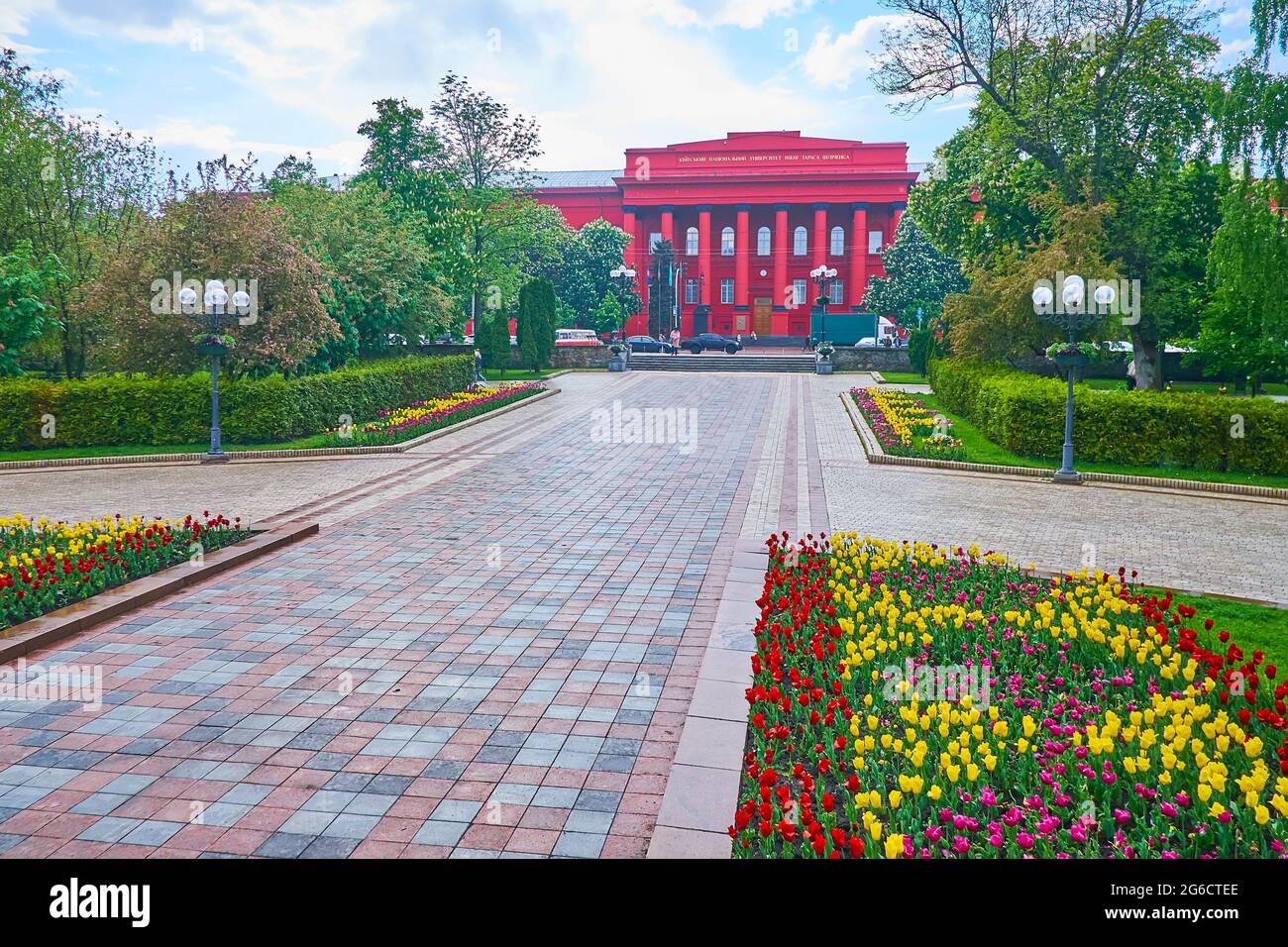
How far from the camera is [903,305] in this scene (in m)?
55.9

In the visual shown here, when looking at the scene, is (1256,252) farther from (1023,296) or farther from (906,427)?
(906,427)

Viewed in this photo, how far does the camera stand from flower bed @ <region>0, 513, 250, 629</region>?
837cm

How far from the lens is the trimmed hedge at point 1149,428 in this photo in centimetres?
1588

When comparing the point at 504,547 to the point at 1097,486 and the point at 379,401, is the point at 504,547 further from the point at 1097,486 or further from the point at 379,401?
the point at 379,401

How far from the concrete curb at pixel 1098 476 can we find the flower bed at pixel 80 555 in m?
11.3

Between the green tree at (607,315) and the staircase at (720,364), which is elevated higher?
the green tree at (607,315)

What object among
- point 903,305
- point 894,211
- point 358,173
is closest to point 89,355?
point 358,173

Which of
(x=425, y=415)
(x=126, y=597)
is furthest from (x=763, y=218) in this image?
(x=126, y=597)

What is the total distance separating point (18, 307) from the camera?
21578 mm

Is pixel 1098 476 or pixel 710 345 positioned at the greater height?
pixel 710 345

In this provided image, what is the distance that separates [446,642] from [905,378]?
114ft

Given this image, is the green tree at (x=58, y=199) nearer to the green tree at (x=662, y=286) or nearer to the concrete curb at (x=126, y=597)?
the concrete curb at (x=126, y=597)

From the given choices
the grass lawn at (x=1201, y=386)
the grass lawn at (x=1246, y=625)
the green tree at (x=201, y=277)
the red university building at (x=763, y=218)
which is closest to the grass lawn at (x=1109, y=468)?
the grass lawn at (x=1246, y=625)

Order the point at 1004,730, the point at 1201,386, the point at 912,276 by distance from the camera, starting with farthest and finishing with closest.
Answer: the point at 912,276 → the point at 1201,386 → the point at 1004,730
